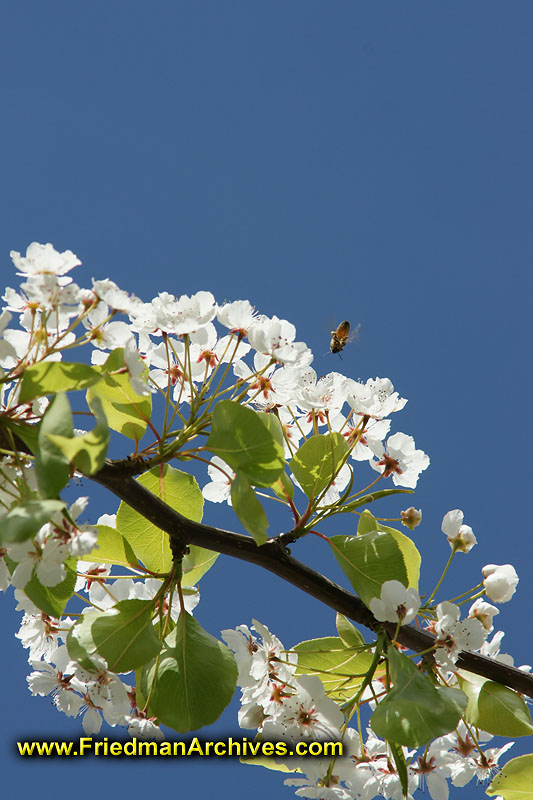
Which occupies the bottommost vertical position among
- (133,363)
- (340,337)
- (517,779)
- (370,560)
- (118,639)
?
(517,779)

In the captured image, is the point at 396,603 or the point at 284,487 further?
the point at 284,487

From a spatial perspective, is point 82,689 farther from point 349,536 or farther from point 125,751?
point 349,536

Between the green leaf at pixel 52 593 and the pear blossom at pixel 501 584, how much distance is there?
0.57m

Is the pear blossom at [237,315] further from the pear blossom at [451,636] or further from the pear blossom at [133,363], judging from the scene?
the pear blossom at [451,636]

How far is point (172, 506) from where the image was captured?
1.14 meters

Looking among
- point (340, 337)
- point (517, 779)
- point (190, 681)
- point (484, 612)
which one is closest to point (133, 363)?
point (190, 681)

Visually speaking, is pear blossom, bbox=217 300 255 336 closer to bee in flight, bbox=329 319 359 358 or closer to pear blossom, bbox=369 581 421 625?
pear blossom, bbox=369 581 421 625

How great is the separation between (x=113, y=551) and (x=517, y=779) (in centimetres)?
70

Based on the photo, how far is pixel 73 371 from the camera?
78 centimetres

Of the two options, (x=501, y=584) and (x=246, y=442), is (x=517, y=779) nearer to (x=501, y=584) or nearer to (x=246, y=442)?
(x=501, y=584)

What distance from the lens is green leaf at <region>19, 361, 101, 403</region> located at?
774 mm

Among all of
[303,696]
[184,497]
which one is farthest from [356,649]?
[184,497]

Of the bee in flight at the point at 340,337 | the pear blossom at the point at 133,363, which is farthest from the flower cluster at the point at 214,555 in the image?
the bee in flight at the point at 340,337

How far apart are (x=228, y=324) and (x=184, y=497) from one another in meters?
0.28
